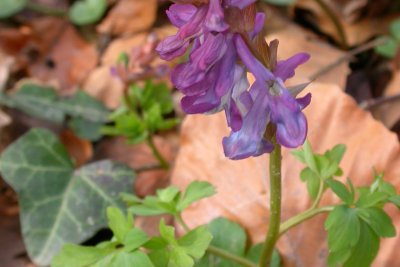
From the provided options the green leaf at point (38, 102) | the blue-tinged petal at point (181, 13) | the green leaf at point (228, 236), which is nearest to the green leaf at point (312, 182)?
the green leaf at point (228, 236)

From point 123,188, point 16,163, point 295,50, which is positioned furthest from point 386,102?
point 16,163

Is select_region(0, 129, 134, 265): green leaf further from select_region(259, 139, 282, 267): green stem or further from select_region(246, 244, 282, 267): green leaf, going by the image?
select_region(259, 139, 282, 267): green stem

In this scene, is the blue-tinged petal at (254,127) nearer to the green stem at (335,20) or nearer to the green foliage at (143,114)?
the green foliage at (143,114)

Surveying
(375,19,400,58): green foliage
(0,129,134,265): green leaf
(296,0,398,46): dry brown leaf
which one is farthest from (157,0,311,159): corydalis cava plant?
(296,0,398,46): dry brown leaf

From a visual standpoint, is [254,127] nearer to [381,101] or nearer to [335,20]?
[381,101]

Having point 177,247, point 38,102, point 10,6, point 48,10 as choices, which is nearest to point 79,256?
point 177,247

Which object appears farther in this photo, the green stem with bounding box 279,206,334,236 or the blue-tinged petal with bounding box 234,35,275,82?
the green stem with bounding box 279,206,334,236
